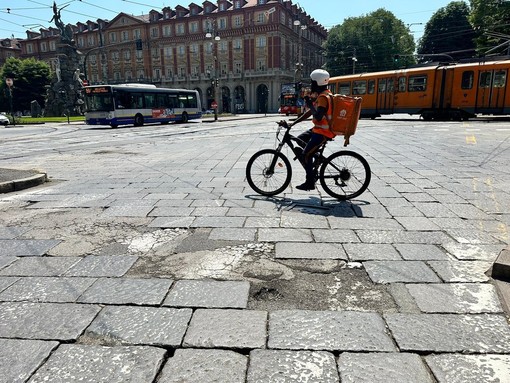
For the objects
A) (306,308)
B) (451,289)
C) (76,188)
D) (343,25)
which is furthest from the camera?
(343,25)

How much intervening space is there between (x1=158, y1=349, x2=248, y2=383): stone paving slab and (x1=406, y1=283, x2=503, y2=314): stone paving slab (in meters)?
1.28

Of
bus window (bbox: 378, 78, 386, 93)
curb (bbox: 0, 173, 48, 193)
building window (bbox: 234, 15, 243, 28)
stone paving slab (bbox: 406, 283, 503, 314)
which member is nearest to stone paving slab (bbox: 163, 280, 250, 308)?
stone paving slab (bbox: 406, 283, 503, 314)

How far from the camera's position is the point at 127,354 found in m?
2.08

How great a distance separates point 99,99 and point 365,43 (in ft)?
143

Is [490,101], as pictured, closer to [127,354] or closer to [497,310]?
[497,310]

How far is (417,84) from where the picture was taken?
2366cm

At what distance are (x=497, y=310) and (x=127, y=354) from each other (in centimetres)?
226

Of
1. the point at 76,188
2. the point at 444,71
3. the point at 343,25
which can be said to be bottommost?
the point at 76,188

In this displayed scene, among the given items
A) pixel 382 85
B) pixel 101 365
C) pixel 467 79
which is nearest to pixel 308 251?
pixel 101 365

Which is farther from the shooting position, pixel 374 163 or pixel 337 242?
pixel 374 163

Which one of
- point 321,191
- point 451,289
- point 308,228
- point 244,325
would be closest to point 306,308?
point 244,325

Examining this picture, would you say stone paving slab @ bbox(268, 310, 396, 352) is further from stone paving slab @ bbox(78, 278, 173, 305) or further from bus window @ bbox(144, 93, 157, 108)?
bus window @ bbox(144, 93, 157, 108)

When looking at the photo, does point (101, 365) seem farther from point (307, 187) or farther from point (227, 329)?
point (307, 187)

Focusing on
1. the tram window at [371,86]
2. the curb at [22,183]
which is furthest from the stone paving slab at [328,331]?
the tram window at [371,86]
